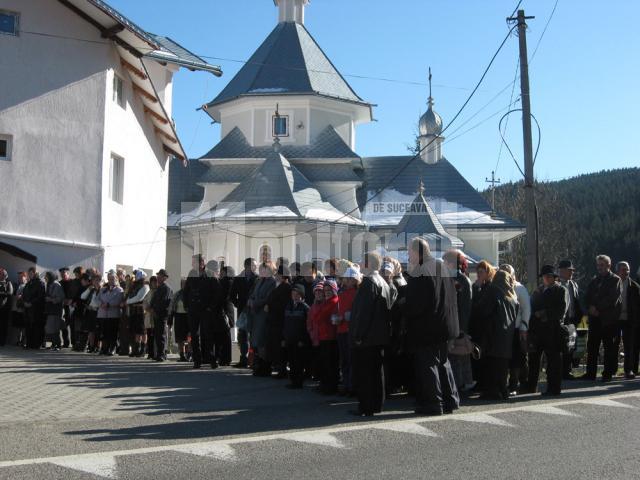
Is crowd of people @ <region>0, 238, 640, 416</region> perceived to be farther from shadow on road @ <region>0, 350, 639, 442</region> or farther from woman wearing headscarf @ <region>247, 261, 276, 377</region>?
shadow on road @ <region>0, 350, 639, 442</region>

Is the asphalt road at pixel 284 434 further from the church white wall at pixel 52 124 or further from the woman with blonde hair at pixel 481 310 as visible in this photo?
the church white wall at pixel 52 124

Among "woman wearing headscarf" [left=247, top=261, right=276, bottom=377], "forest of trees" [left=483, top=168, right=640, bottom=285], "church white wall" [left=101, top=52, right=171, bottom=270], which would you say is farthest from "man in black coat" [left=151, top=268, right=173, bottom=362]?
"forest of trees" [left=483, top=168, right=640, bottom=285]

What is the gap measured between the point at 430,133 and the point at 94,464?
128 ft

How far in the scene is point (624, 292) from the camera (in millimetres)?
12367

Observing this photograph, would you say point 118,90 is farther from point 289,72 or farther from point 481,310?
point 289,72

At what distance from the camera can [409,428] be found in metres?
7.95

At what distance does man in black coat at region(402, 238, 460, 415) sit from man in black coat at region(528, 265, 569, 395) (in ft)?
7.39

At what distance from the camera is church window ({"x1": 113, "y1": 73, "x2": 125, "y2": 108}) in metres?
22.0

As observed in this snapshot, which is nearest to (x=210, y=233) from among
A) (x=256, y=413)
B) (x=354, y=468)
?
(x=256, y=413)

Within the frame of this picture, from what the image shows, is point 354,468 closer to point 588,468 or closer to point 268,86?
point 588,468

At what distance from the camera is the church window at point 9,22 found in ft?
63.8

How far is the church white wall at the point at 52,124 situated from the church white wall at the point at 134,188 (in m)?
0.47

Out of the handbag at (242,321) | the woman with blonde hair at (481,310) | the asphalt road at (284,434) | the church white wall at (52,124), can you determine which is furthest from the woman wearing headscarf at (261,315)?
the church white wall at (52,124)

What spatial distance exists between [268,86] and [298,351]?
30.2 metres
